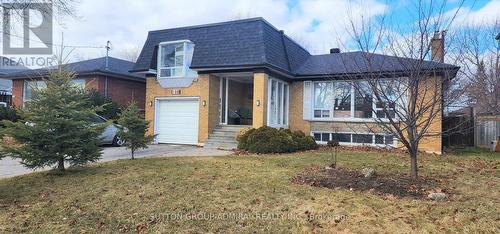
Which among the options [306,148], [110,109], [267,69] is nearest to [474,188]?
[306,148]

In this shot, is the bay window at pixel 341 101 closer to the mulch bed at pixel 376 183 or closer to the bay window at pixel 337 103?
the bay window at pixel 337 103

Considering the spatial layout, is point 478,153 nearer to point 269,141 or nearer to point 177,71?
point 269,141

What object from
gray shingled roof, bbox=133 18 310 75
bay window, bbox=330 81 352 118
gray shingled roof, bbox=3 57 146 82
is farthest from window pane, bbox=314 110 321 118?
gray shingled roof, bbox=3 57 146 82

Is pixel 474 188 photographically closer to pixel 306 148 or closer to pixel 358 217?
pixel 358 217

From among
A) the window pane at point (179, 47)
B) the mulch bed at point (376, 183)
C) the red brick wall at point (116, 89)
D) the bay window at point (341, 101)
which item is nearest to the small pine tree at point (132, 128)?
the mulch bed at point (376, 183)

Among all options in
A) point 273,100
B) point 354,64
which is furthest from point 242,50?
point 354,64

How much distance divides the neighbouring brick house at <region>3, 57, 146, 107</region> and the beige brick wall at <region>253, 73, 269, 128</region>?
8.47 meters

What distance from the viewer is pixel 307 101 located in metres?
17.1

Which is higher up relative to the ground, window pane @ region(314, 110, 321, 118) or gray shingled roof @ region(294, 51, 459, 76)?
gray shingled roof @ region(294, 51, 459, 76)

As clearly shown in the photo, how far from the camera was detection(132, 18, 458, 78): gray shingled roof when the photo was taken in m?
15.2

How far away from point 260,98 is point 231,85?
12.5ft

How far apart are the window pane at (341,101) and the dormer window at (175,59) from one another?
22.0ft

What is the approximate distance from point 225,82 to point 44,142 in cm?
1040

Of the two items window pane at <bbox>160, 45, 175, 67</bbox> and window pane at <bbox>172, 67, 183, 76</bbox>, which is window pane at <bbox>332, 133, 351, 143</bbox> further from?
window pane at <bbox>160, 45, 175, 67</bbox>
